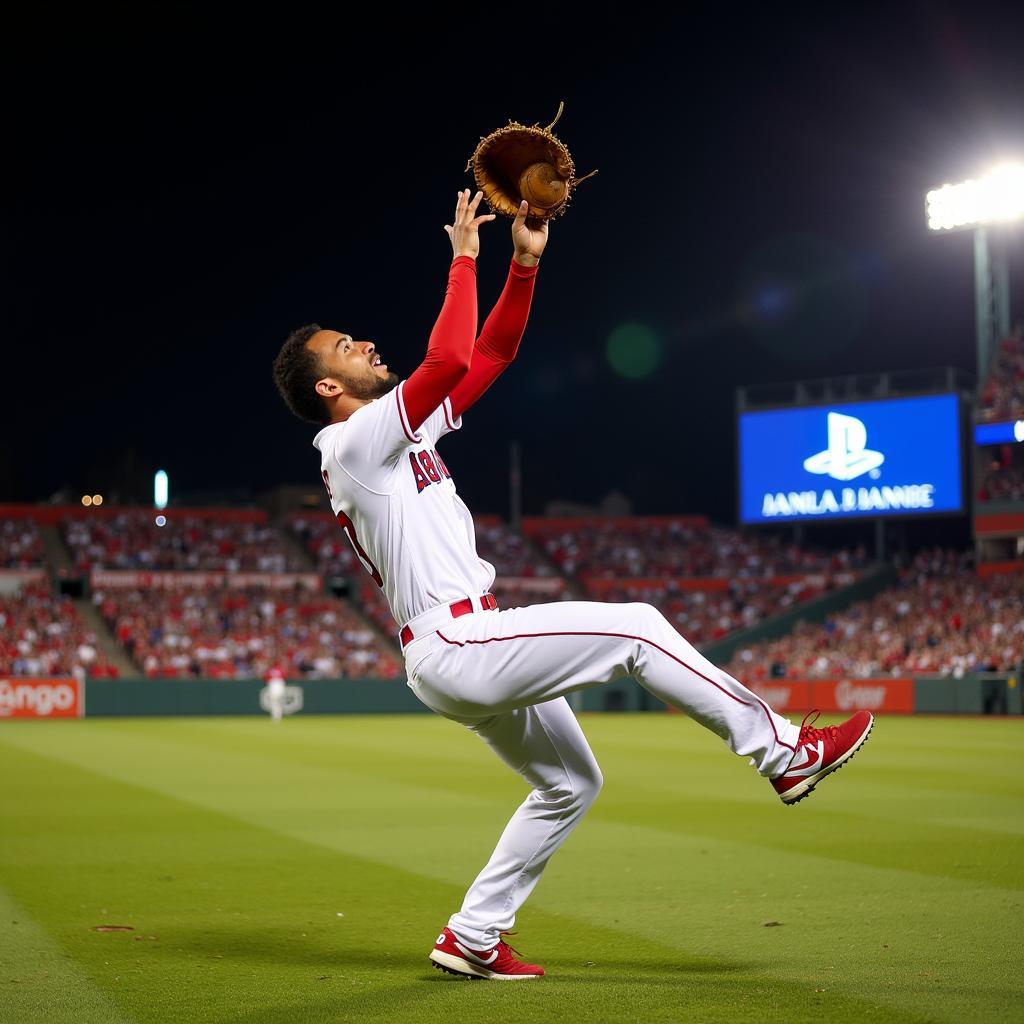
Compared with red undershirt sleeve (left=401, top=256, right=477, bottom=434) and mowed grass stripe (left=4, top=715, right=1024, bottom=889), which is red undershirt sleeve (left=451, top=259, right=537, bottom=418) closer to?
red undershirt sleeve (left=401, top=256, right=477, bottom=434)

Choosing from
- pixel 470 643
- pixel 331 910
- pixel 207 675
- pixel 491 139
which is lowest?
pixel 207 675

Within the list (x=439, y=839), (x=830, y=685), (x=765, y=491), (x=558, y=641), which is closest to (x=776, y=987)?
(x=558, y=641)

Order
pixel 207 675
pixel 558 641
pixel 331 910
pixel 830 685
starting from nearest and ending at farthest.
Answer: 1. pixel 558 641
2. pixel 331 910
3. pixel 830 685
4. pixel 207 675

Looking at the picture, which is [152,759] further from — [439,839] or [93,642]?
[93,642]

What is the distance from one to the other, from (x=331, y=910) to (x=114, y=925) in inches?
45.4

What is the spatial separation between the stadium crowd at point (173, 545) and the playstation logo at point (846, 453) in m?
18.8

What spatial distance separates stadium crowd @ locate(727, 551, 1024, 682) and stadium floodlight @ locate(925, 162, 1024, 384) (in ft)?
22.1

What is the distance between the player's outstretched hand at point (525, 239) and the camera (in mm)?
5398

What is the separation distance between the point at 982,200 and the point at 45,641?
3022cm

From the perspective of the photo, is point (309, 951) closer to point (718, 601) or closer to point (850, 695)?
point (850, 695)

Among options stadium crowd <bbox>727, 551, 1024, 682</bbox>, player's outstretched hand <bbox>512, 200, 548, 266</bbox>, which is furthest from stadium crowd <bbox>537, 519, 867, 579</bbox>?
player's outstretched hand <bbox>512, 200, 548, 266</bbox>

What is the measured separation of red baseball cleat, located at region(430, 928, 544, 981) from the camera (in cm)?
554

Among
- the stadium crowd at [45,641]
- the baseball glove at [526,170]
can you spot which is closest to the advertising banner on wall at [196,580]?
the stadium crowd at [45,641]

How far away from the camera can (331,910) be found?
7.49 meters
